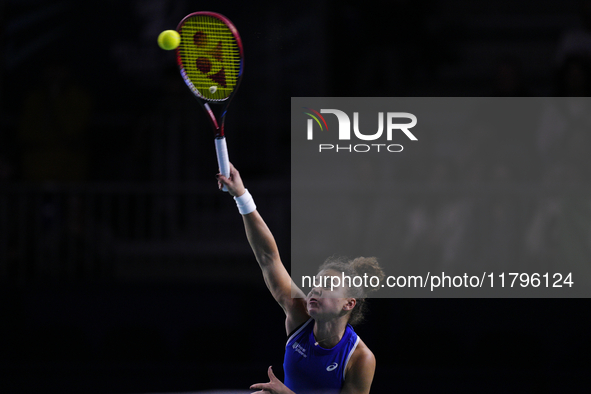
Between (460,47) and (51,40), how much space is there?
12.7 feet

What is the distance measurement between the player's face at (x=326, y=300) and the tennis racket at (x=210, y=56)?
822 mm

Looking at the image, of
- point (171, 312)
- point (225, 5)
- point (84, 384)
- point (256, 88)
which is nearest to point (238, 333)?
point (171, 312)

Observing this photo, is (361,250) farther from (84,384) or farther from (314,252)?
(84,384)

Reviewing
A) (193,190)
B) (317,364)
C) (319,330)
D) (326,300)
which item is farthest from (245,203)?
(193,190)

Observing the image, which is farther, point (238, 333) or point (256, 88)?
point (256, 88)

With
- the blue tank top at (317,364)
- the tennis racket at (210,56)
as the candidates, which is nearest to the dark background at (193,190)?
the blue tank top at (317,364)

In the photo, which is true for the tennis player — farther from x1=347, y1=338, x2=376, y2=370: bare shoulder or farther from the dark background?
the dark background

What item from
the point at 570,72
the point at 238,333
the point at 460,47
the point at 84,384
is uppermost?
the point at 460,47

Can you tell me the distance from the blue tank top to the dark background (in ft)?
4.02

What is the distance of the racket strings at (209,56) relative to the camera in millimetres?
3279

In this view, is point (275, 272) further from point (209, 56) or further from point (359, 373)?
point (209, 56)

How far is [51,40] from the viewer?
6305 mm

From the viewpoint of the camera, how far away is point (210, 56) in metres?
3.30

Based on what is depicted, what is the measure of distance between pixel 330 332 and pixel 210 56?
1480mm
